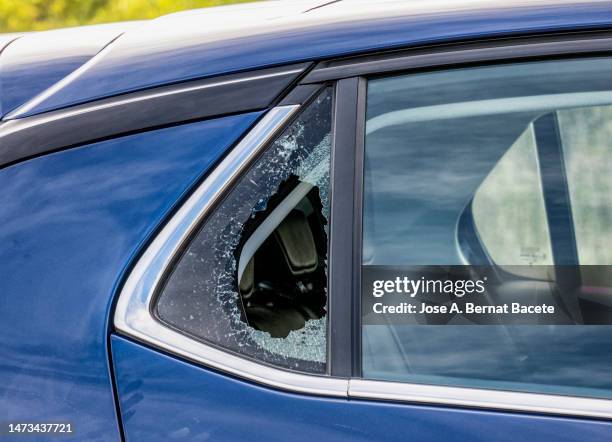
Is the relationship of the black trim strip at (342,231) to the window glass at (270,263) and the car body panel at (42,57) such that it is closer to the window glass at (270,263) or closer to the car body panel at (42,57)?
the window glass at (270,263)

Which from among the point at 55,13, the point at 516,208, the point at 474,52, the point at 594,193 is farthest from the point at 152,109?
the point at 55,13

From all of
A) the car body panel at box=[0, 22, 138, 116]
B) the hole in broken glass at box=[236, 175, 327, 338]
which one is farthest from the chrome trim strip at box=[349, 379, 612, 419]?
the car body panel at box=[0, 22, 138, 116]

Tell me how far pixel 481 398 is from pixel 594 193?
42 cm

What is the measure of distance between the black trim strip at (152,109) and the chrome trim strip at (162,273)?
0.16 ft

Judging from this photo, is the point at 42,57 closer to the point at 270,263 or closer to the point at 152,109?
the point at 152,109

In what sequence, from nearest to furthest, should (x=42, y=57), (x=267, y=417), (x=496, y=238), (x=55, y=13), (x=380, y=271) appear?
(x=267, y=417)
(x=380, y=271)
(x=496, y=238)
(x=42, y=57)
(x=55, y=13)

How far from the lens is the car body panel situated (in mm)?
1714

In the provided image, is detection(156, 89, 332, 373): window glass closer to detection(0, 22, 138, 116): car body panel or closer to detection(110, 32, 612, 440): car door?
detection(110, 32, 612, 440): car door

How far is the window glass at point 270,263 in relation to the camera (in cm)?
152

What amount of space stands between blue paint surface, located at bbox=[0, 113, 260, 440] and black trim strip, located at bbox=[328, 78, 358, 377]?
0.49 ft

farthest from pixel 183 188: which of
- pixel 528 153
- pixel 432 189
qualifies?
pixel 528 153

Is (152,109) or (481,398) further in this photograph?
(152,109)

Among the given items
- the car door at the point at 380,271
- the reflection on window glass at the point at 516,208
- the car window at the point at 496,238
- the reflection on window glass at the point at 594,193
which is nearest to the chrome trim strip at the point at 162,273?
the car door at the point at 380,271

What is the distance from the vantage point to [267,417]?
4.69ft
